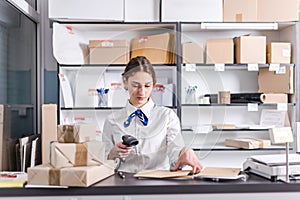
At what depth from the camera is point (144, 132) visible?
6.10 ft

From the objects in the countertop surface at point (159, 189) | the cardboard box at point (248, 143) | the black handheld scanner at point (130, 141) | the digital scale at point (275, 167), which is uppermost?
the black handheld scanner at point (130, 141)

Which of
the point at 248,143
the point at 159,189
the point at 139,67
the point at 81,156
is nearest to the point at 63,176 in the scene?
the point at 81,156

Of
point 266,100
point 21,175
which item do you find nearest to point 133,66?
point 21,175

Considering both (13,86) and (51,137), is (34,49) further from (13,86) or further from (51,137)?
(51,137)

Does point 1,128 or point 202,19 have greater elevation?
point 202,19

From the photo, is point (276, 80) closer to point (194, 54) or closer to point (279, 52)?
point (279, 52)

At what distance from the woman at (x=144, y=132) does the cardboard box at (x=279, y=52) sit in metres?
1.67

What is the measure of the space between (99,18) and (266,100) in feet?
4.41

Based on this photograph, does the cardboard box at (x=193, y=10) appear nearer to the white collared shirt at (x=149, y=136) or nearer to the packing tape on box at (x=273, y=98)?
the packing tape on box at (x=273, y=98)

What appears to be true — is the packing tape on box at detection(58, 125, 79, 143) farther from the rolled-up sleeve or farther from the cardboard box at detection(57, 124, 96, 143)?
the rolled-up sleeve

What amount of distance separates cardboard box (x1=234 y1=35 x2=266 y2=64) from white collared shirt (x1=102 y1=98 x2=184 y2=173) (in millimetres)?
1532

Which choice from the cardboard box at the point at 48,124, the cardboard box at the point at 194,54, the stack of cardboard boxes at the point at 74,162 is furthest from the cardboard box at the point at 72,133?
the cardboard box at the point at 194,54

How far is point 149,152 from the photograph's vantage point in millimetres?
1835

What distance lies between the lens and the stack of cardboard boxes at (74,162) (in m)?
1.50
